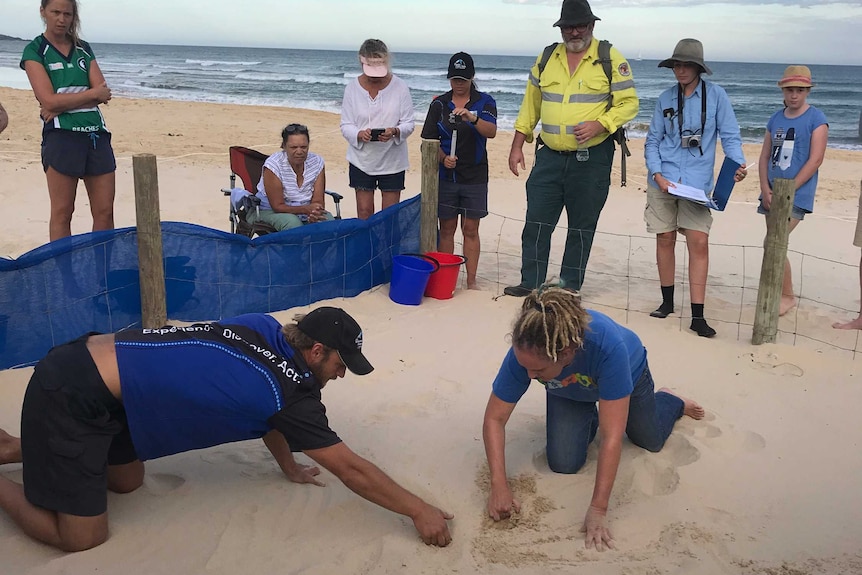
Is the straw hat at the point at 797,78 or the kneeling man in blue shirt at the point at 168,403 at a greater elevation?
the straw hat at the point at 797,78

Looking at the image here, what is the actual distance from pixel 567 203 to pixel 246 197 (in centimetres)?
235

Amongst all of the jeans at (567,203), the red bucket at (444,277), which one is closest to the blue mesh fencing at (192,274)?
the red bucket at (444,277)

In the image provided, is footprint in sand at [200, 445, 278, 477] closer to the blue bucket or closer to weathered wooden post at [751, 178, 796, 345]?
the blue bucket

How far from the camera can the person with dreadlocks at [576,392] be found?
290 centimetres

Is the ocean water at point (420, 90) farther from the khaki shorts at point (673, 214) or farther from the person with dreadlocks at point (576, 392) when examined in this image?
the person with dreadlocks at point (576, 392)

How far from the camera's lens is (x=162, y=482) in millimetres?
3447

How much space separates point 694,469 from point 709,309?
2.48 metres

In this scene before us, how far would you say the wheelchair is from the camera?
6.01 meters

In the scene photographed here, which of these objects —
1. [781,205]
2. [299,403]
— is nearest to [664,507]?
[299,403]

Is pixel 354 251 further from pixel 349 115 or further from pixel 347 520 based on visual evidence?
pixel 347 520

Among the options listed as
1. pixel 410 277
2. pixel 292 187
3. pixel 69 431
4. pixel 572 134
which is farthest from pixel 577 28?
pixel 69 431

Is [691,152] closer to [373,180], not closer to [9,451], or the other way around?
[373,180]

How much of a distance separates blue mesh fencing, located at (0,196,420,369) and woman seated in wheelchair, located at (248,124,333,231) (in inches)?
18.1

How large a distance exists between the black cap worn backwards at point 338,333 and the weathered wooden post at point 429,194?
3.17 meters
